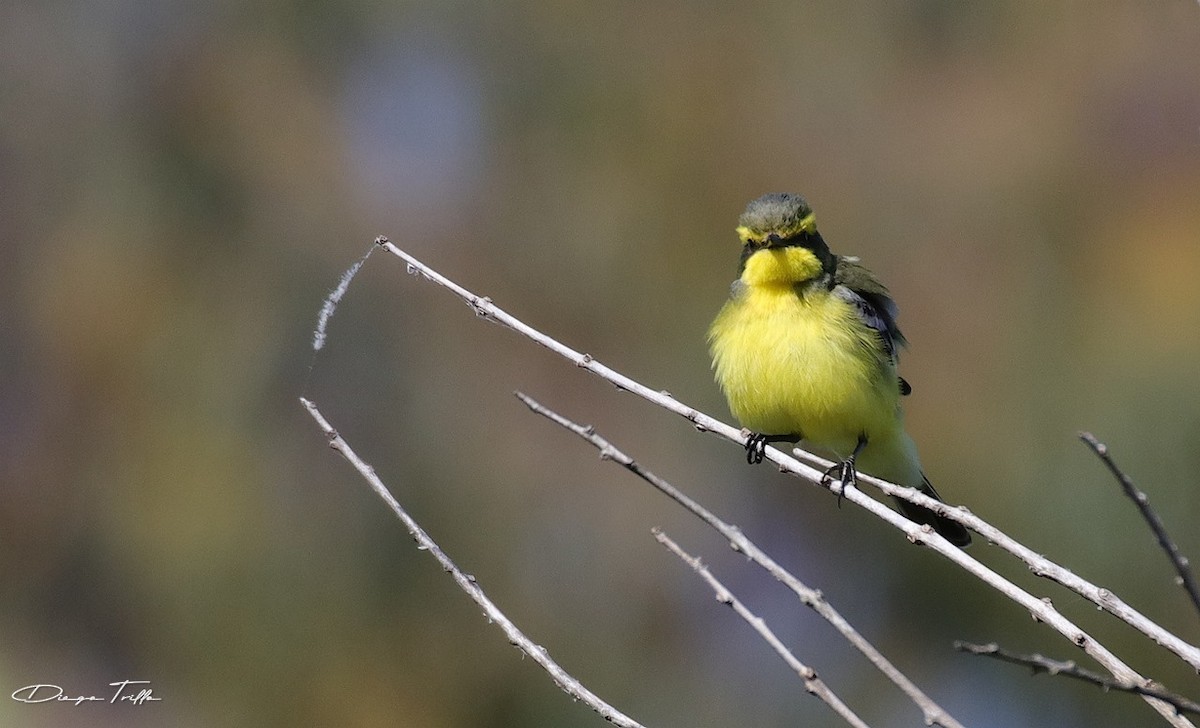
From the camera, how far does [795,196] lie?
4543 millimetres

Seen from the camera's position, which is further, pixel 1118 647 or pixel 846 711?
pixel 1118 647

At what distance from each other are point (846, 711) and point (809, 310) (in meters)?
2.47

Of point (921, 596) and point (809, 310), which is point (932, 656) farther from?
point (809, 310)

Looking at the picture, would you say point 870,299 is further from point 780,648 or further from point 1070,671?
point 1070,671

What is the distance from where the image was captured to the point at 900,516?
301 cm

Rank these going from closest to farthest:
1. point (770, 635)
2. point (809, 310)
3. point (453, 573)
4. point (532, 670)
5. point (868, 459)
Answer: point (770, 635) → point (453, 573) → point (809, 310) → point (868, 459) → point (532, 670)

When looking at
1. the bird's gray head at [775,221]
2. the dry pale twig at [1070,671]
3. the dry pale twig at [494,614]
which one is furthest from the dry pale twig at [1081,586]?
the bird's gray head at [775,221]

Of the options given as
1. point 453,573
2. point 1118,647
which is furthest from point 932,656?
point 453,573

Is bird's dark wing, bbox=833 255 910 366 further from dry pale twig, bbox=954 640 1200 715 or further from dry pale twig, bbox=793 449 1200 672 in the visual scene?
dry pale twig, bbox=954 640 1200 715

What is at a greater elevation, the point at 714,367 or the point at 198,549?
the point at 714,367

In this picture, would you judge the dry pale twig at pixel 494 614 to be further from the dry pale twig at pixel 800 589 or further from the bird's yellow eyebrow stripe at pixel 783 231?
the bird's yellow eyebrow stripe at pixel 783 231

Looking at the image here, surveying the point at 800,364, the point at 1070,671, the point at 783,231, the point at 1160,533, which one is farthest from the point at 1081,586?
the point at 783,231

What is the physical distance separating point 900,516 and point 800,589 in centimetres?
66

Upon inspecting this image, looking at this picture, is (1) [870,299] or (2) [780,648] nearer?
(2) [780,648]
